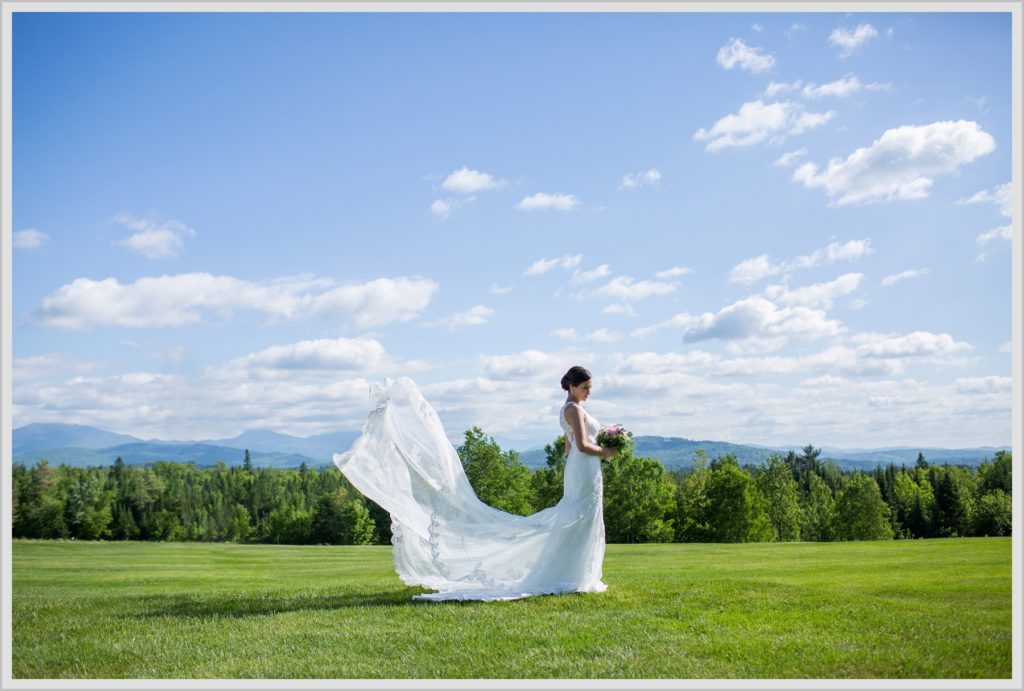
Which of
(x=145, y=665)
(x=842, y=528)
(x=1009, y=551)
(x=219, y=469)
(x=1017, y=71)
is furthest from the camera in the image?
(x=219, y=469)

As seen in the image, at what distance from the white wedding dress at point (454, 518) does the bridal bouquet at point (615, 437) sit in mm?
360

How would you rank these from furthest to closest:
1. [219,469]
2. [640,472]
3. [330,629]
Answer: [219,469] → [640,472] → [330,629]

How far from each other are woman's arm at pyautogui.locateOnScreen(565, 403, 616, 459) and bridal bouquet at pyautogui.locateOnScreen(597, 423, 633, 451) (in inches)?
3.7

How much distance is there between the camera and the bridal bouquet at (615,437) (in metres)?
12.1

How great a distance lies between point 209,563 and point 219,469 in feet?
394

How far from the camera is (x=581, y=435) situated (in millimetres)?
12109

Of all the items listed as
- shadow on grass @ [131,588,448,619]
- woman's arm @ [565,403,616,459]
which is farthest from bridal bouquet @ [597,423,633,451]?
shadow on grass @ [131,588,448,619]

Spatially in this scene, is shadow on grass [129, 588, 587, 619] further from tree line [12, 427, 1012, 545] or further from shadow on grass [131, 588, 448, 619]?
tree line [12, 427, 1012, 545]

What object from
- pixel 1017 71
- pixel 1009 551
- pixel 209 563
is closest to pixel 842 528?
pixel 1009 551

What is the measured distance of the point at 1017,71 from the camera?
1102 centimetres

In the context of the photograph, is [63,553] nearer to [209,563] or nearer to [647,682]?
[209,563]

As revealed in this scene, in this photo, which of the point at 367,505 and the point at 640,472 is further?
the point at 367,505

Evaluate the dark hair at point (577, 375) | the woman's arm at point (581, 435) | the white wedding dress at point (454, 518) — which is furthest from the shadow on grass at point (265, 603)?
the dark hair at point (577, 375)

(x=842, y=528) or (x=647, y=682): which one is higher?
(x=647, y=682)
